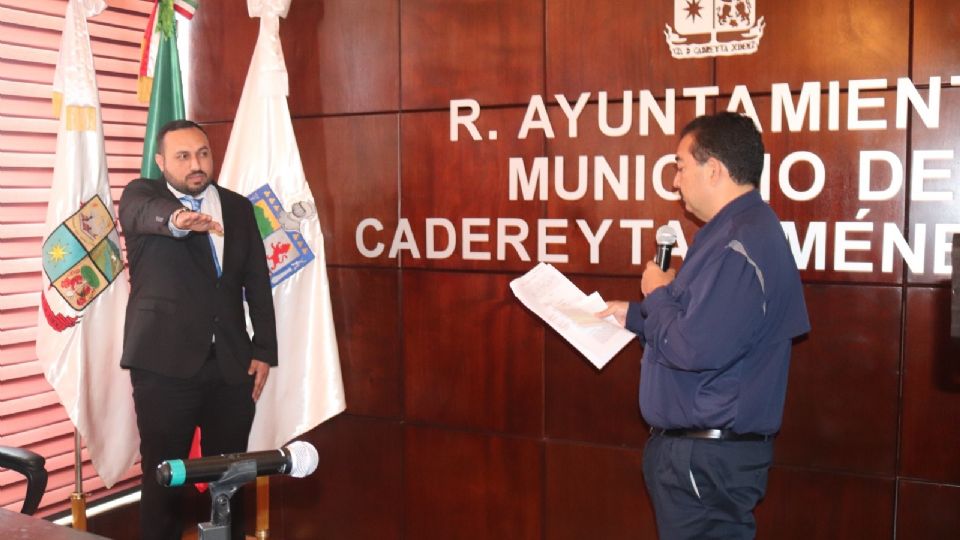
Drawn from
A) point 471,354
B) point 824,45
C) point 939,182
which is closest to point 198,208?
point 471,354

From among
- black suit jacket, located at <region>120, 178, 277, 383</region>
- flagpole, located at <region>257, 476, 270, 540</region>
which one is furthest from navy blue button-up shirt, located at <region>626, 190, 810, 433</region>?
flagpole, located at <region>257, 476, 270, 540</region>

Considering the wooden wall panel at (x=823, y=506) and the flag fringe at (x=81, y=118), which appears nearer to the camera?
the wooden wall panel at (x=823, y=506)

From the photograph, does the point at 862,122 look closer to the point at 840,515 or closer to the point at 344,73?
the point at 840,515

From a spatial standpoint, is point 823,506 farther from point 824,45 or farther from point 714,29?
point 714,29

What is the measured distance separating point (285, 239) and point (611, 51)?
1.59 metres

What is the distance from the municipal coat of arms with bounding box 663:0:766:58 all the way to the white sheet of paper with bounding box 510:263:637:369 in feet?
3.14

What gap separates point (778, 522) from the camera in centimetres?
312

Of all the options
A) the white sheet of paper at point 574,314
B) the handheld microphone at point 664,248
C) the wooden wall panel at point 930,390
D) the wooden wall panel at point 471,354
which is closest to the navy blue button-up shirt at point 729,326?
the handheld microphone at point 664,248

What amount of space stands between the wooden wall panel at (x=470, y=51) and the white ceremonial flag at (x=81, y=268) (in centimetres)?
130

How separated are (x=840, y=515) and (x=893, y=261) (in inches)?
36.2

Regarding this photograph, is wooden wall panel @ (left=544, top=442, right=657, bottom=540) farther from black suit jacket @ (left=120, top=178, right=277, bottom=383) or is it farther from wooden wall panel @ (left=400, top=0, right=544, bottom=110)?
wooden wall panel @ (left=400, top=0, right=544, bottom=110)

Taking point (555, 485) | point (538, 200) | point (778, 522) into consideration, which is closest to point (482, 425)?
point (555, 485)

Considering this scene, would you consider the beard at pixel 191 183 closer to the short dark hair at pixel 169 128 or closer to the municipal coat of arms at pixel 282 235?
the short dark hair at pixel 169 128

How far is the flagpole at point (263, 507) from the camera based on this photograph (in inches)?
153
